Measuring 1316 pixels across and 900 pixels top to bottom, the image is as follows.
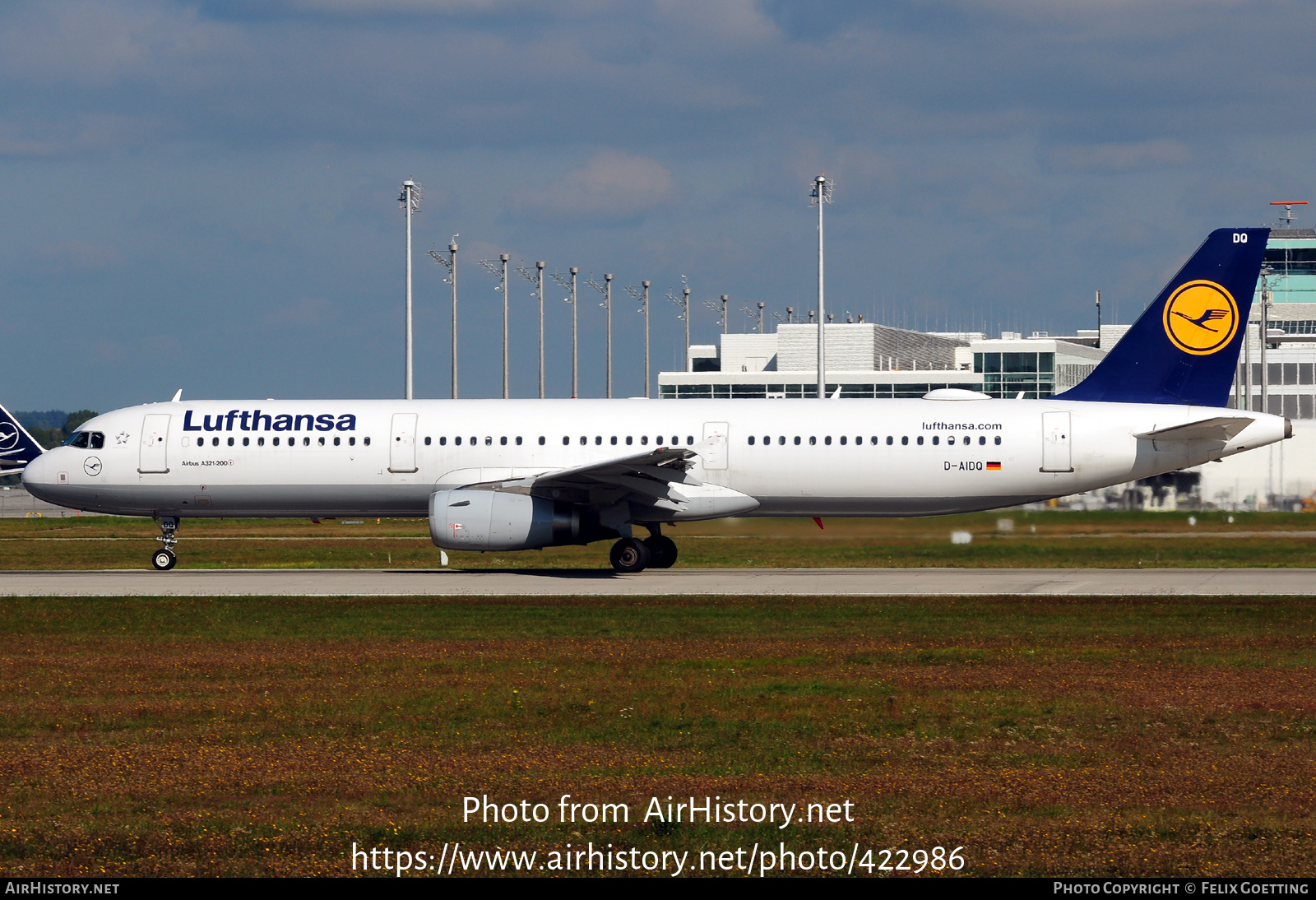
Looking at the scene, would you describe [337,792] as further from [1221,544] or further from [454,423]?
[1221,544]

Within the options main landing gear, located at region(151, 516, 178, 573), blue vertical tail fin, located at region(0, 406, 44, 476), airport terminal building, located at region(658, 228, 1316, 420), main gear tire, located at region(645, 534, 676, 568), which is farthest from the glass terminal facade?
main landing gear, located at region(151, 516, 178, 573)

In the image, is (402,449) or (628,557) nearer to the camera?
(628,557)

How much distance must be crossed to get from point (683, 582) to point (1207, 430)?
37.9 ft

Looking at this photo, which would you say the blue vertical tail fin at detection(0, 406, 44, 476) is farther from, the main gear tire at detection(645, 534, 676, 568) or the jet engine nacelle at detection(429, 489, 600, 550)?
the main gear tire at detection(645, 534, 676, 568)

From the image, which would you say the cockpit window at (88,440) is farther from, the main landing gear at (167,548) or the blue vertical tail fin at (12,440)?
the blue vertical tail fin at (12,440)

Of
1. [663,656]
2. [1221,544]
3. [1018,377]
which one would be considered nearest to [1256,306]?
[1018,377]

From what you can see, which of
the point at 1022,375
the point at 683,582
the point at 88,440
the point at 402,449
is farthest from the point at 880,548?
the point at 1022,375

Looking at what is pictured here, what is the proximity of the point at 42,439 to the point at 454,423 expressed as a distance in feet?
403

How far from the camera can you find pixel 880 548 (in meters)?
33.2

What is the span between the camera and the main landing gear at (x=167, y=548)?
1286 inches

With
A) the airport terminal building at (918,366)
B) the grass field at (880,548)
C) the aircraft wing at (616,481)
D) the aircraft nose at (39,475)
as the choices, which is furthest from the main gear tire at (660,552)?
the airport terminal building at (918,366)

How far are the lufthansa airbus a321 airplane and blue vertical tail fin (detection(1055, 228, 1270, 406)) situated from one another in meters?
0.04

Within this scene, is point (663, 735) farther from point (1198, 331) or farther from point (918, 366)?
point (918, 366)

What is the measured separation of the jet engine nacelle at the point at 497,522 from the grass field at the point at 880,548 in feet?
13.7
